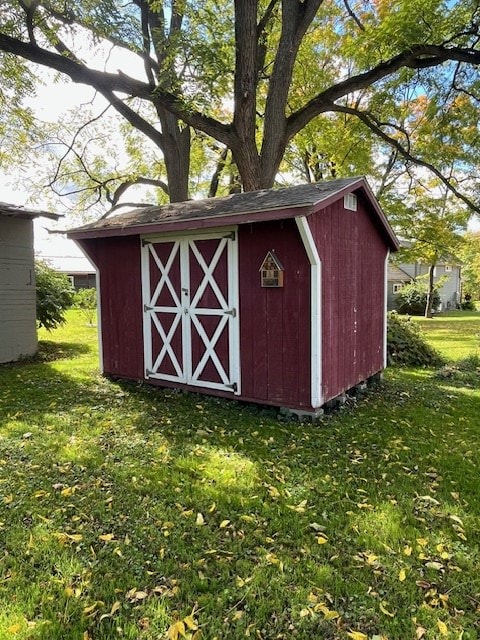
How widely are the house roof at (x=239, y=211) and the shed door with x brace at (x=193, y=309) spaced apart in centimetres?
31

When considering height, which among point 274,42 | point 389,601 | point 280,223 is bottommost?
point 389,601

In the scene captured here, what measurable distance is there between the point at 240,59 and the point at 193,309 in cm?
472

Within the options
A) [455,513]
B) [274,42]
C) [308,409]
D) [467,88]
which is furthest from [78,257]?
[455,513]

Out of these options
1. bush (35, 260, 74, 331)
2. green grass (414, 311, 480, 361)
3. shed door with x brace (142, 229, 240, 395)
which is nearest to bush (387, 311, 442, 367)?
green grass (414, 311, 480, 361)

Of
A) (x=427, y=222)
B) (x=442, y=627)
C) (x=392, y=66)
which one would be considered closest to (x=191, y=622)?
(x=442, y=627)

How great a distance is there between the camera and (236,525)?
9.15 feet

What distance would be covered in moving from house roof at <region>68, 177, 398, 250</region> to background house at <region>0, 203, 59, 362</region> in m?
2.69

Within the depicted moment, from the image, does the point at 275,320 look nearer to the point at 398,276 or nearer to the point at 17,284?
the point at 17,284

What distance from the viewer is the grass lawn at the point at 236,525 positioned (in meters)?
2.03

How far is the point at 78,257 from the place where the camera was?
102ft

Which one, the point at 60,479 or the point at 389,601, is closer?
the point at 389,601

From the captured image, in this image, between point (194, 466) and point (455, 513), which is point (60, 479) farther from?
point (455, 513)

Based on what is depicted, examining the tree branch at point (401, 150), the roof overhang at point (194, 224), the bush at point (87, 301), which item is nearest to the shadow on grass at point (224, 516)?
the roof overhang at point (194, 224)

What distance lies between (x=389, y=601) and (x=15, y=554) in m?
2.07
